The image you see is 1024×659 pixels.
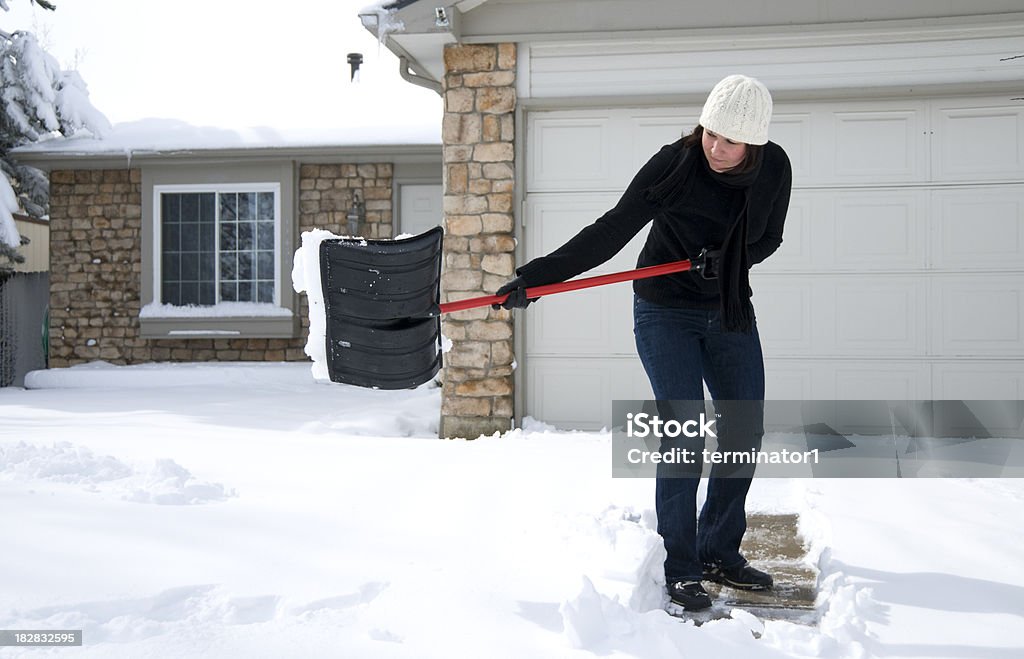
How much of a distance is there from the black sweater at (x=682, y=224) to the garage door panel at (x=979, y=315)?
367 cm

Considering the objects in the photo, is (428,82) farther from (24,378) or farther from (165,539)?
(24,378)

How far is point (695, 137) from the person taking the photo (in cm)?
282

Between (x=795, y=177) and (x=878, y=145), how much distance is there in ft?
1.88

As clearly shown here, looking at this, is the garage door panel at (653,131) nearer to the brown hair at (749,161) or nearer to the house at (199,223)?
the brown hair at (749,161)

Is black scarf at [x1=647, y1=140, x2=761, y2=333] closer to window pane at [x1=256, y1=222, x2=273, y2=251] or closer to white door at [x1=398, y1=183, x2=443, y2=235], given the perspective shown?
white door at [x1=398, y1=183, x2=443, y2=235]

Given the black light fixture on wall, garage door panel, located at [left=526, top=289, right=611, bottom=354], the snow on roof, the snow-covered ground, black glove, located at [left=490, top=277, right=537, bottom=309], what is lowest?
the snow-covered ground

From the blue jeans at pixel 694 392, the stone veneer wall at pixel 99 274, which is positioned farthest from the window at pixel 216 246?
the blue jeans at pixel 694 392

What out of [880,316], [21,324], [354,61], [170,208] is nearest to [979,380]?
[880,316]

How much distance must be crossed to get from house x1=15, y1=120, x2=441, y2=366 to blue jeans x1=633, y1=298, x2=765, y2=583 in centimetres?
798

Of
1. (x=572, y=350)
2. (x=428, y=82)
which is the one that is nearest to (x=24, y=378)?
(x=428, y=82)

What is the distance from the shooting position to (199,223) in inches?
444

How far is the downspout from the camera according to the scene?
261 inches

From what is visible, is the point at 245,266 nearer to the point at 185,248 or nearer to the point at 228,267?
the point at 228,267

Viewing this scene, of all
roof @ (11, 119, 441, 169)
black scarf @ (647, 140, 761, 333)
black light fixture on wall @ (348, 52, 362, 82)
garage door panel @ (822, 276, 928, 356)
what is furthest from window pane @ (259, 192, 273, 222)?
black scarf @ (647, 140, 761, 333)
